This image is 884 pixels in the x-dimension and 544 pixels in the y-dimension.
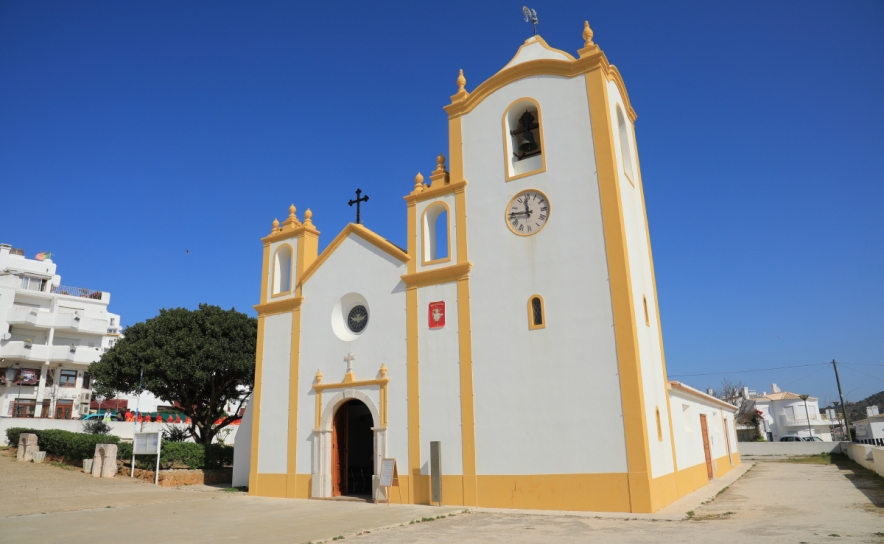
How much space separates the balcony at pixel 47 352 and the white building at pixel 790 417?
206 feet

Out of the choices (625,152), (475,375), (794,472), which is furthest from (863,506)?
(794,472)

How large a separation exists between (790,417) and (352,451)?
207 ft

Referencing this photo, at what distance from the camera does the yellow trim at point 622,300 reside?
12617 millimetres

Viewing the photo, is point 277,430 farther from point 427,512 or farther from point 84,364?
point 84,364

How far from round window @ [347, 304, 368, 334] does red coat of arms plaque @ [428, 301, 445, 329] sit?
99.0 inches

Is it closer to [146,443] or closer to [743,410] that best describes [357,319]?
[146,443]

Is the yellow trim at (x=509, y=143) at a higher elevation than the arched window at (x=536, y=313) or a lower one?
higher

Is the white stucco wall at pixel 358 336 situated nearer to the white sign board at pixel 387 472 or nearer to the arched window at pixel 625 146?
the white sign board at pixel 387 472

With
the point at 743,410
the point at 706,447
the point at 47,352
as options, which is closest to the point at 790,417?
the point at 743,410

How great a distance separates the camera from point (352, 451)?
20.3 metres

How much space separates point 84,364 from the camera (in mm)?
42375

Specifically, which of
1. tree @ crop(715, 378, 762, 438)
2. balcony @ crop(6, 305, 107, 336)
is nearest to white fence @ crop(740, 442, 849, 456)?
tree @ crop(715, 378, 762, 438)

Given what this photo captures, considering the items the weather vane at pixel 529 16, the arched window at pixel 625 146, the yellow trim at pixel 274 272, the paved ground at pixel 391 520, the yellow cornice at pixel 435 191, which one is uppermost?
the weather vane at pixel 529 16

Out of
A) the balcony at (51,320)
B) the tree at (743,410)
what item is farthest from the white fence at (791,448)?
the balcony at (51,320)
